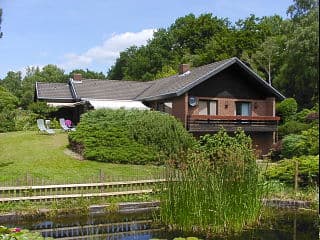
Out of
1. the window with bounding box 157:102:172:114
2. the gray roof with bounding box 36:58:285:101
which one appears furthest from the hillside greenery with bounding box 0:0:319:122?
the window with bounding box 157:102:172:114

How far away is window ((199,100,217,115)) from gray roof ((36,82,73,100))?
41.2ft

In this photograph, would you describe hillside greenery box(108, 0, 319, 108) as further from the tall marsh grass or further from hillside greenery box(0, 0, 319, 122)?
the tall marsh grass

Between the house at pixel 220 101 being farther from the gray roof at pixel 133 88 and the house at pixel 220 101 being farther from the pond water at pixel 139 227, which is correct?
the pond water at pixel 139 227

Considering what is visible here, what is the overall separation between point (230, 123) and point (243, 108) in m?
3.26

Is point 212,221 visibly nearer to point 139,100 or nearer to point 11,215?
point 11,215

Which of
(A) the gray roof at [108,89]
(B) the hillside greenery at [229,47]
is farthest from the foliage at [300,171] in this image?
(A) the gray roof at [108,89]

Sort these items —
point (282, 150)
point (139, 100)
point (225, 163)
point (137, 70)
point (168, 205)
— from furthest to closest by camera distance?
point (137, 70) < point (139, 100) < point (282, 150) < point (168, 205) < point (225, 163)

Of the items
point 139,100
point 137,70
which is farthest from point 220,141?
point 137,70

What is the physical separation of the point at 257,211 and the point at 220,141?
886 cm

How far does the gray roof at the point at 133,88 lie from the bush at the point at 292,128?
6.61 feet

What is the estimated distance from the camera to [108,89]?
3453 centimetres

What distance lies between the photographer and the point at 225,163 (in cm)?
884

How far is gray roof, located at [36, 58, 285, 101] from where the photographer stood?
26.3 meters

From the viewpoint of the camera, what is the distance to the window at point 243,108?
28.0 m
